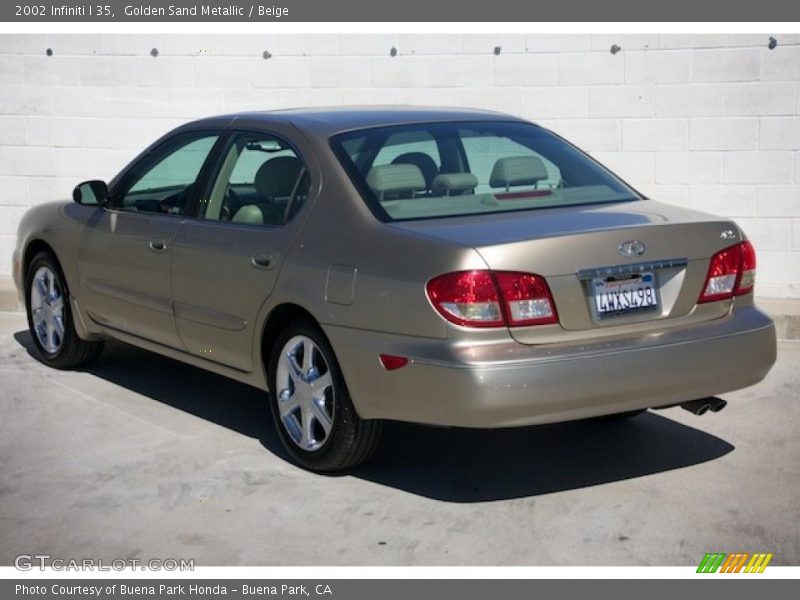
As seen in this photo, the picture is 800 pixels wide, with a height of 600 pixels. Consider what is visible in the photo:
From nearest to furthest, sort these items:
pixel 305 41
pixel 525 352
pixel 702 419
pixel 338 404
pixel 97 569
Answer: pixel 97 569
pixel 525 352
pixel 338 404
pixel 702 419
pixel 305 41

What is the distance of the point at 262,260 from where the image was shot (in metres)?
6.31

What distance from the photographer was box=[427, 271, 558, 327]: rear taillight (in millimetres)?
5340

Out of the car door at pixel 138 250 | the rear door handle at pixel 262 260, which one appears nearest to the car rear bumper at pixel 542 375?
the rear door handle at pixel 262 260

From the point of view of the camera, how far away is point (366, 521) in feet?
18.2

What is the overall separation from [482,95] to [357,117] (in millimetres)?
4187

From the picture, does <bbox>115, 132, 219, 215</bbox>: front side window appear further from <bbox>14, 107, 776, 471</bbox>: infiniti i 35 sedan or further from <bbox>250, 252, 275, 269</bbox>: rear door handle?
<bbox>250, 252, 275, 269</bbox>: rear door handle

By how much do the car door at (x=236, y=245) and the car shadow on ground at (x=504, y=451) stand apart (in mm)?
579

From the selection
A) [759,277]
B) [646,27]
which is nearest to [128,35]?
[646,27]

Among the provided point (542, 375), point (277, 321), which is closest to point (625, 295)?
point (542, 375)

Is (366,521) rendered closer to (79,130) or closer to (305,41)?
(305,41)

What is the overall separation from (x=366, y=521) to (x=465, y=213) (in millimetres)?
→ 1393

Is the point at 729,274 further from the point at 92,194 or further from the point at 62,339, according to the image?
the point at 62,339

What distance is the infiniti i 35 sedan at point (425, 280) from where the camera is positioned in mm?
5395

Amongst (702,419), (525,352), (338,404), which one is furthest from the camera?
(702,419)
